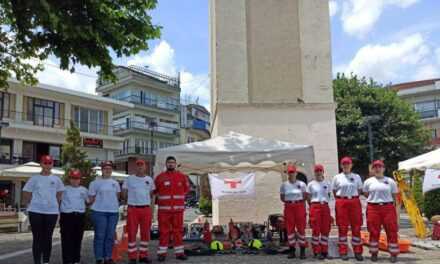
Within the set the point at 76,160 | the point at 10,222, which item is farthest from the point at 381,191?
the point at 76,160

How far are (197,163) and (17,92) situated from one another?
105ft

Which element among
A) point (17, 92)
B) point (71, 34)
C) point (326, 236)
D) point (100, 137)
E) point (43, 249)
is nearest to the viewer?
point (43, 249)

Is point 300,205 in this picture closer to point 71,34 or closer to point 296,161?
point 296,161

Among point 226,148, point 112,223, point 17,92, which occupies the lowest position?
point 112,223

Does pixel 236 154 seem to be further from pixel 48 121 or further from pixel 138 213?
pixel 48 121

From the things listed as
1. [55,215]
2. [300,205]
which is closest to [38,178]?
[55,215]

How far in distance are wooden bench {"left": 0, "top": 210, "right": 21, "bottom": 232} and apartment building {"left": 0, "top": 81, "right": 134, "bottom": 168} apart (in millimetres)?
16150

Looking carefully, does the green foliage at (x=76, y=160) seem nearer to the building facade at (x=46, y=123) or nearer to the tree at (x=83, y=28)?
the tree at (x=83, y=28)

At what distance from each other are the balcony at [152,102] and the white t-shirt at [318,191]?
5150cm

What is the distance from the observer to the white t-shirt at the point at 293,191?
400 inches

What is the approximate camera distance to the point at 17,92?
126ft

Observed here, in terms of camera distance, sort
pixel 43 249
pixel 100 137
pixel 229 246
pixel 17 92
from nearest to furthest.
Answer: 1. pixel 43 249
2. pixel 229 246
3. pixel 17 92
4. pixel 100 137

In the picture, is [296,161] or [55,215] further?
[296,161]

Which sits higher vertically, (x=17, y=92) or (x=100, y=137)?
(x=17, y=92)
